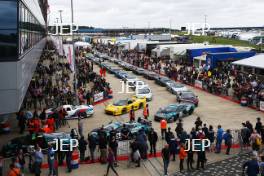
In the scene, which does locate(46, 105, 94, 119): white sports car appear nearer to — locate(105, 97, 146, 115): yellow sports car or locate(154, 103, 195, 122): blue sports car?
locate(105, 97, 146, 115): yellow sports car

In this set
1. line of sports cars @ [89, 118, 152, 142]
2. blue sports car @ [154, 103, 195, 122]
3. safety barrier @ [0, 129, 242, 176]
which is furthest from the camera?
blue sports car @ [154, 103, 195, 122]

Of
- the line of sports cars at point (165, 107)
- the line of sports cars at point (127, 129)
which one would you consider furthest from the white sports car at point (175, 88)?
the line of sports cars at point (127, 129)

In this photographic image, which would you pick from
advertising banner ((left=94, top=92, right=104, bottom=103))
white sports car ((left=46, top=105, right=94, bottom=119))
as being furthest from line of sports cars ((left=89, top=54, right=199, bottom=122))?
advertising banner ((left=94, top=92, right=104, bottom=103))

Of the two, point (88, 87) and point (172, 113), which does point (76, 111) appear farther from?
point (88, 87)

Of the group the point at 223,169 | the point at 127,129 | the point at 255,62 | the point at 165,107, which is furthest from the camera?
the point at 255,62

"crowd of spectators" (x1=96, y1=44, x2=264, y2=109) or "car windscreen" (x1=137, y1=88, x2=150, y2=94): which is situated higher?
"crowd of spectators" (x1=96, y1=44, x2=264, y2=109)

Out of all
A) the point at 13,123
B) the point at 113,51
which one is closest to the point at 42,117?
the point at 13,123

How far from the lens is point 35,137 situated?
1942cm

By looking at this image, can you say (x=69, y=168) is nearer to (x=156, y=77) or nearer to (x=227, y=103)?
(x=227, y=103)

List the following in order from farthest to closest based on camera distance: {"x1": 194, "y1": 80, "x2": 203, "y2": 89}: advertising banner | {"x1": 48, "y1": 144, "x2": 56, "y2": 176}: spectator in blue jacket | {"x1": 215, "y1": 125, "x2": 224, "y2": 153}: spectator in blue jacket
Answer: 1. {"x1": 194, "y1": 80, "x2": 203, "y2": 89}: advertising banner
2. {"x1": 215, "y1": 125, "x2": 224, "y2": 153}: spectator in blue jacket
3. {"x1": 48, "y1": 144, "x2": 56, "y2": 176}: spectator in blue jacket

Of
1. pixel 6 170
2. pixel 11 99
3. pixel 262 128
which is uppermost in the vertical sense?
pixel 11 99

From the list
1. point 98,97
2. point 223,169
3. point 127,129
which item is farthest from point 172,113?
point 223,169

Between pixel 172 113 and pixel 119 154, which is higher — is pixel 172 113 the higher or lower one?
the higher one

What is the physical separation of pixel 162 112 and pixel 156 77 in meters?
19.7
